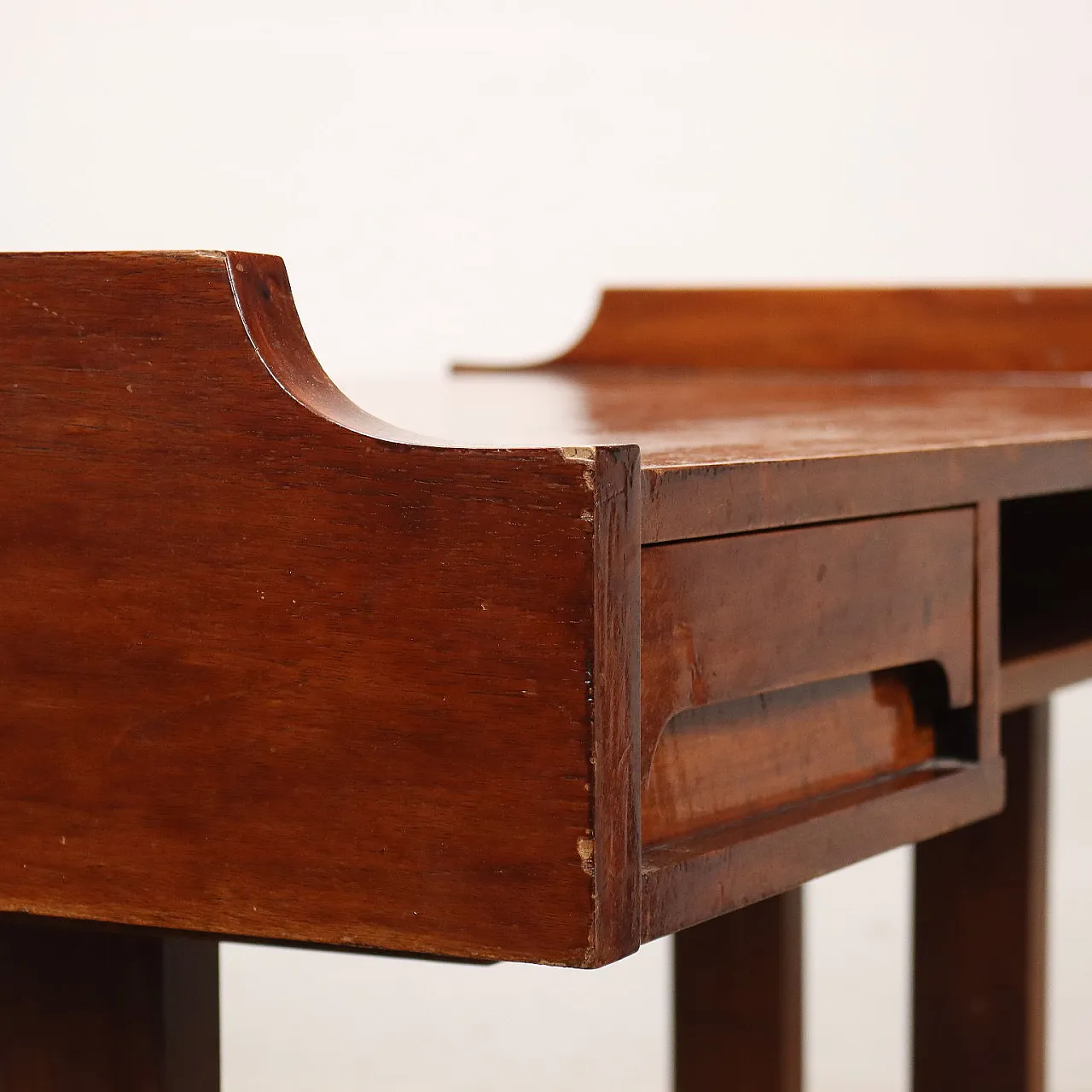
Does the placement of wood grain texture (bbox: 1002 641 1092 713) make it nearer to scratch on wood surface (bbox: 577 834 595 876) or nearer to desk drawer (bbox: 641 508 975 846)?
desk drawer (bbox: 641 508 975 846)

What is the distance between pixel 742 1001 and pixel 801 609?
3.39 ft

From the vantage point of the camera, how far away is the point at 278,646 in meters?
0.65

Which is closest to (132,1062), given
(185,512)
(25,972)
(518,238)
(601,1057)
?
(25,972)

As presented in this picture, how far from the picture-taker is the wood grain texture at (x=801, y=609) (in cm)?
69

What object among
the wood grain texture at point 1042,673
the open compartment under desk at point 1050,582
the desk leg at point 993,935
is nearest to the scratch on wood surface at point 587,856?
the wood grain texture at point 1042,673

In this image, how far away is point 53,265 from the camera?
0.68m

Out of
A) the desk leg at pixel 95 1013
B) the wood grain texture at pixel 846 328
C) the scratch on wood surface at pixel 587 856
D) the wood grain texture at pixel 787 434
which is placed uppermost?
the wood grain texture at pixel 846 328

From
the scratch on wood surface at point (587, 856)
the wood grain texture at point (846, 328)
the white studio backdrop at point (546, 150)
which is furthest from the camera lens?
the white studio backdrop at point (546, 150)

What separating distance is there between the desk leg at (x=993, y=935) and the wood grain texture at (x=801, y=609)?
0.74 meters

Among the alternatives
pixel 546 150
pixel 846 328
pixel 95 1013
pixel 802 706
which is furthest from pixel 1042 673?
pixel 546 150

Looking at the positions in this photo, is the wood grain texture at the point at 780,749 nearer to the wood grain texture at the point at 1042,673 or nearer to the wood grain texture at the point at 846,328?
the wood grain texture at the point at 1042,673

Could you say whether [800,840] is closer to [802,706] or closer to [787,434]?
[802,706]

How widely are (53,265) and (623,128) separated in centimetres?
339

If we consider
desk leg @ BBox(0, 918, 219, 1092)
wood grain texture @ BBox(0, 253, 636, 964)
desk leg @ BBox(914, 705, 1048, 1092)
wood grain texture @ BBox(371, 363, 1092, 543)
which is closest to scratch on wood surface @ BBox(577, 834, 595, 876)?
wood grain texture @ BBox(0, 253, 636, 964)
